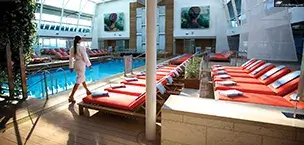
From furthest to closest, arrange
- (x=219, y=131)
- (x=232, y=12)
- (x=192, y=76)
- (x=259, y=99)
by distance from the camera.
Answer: (x=232, y=12) < (x=192, y=76) < (x=259, y=99) < (x=219, y=131)

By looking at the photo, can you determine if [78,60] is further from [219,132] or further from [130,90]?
[219,132]

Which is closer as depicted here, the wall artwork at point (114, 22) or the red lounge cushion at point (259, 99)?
the red lounge cushion at point (259, 99)

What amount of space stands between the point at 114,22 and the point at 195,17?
792 centimetres

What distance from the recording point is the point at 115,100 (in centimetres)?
296

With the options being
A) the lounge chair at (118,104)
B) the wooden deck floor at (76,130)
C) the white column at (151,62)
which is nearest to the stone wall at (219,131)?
the white column at (151,62)

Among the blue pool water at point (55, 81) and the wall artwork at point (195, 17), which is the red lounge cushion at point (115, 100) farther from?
the wall artwork at point (195, 17)

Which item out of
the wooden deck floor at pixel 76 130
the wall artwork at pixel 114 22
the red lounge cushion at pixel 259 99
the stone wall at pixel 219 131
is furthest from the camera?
the wall artwork at pixel 114 22

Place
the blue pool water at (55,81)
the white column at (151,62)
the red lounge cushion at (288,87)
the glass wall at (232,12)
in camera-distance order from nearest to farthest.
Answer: the white column at (151,62), the red lounge cushion at (288,87), the blue pool water at (55,81), the glass wall at (232,12)

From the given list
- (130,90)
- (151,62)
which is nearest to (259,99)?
(151,62)

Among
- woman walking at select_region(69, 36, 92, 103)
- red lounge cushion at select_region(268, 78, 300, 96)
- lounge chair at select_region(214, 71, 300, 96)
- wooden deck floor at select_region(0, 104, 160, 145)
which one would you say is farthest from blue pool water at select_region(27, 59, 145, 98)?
red lounge cushion at select_region(268, 78, 300, 96)

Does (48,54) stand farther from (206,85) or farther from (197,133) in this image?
(197,133)

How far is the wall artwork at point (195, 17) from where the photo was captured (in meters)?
15.7

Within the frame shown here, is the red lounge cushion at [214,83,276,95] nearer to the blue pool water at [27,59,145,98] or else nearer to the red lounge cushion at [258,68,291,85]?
the red lounge cushion at [258,68,291,85]

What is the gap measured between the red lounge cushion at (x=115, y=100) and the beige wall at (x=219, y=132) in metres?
0.97
